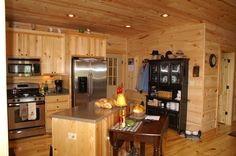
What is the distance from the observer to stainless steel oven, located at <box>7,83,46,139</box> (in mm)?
3930

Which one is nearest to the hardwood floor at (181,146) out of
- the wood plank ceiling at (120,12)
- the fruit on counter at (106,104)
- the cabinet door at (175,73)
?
the cabinet door at (175,73)

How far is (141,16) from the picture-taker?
3828 mm

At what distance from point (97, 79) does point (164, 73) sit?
5.60 feet

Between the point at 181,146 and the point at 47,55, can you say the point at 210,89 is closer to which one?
the point at 181,146

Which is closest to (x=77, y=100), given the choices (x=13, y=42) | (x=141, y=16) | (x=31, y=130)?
(x=31, y=130)

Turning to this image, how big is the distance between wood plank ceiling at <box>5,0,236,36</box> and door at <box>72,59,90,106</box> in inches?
37.4

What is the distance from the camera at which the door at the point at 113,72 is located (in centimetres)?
598

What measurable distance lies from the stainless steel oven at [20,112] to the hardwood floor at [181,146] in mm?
164

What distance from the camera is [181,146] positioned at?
3799 mm

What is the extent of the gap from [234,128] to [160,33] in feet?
10.4

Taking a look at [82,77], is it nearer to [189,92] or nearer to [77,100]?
[77,100]

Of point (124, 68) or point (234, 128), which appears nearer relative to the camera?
point (234, 128)

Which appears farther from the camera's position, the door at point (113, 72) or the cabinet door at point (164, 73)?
the door at point (113, 72)

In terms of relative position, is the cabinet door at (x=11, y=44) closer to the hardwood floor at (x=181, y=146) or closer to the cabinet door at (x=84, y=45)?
the cabinet door at (x=84, y=45)
